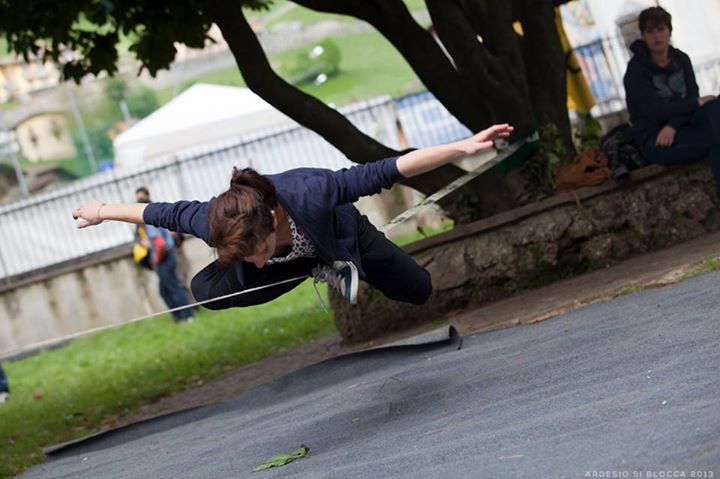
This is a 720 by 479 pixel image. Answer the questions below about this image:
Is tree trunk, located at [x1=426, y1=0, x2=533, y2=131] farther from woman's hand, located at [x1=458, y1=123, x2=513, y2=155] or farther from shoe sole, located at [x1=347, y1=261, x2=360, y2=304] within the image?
woman's hand, located at [x1=458, y1=123, x2=513, y2=155]

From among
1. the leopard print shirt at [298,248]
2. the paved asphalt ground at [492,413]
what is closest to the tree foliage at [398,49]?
the paved asphalt ground at [492,413]

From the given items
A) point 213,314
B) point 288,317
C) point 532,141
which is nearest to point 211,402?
point 532,141

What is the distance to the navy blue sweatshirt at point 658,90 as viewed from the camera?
40.8 ft

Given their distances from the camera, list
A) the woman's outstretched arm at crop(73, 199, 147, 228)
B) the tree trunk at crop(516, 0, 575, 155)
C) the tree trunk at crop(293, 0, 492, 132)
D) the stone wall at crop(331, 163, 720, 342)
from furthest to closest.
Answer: the tree trunk at crop(516, 0, 575, 155)
the tree trunk at crop(293, 0, 492, 132)
the stone wall at crop(331, 163, 720, 342)
the woman's outstretched arm at crop(73, 199, 147, 228)

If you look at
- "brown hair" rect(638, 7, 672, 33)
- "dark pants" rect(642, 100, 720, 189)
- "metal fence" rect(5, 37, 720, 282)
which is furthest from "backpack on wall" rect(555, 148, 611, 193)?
"metal fence" rect(5, 37, 720, 282)

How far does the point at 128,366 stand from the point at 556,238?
712 centimetres

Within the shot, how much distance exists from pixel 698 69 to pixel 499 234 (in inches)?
473

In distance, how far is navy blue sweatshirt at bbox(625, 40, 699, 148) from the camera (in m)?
12.4

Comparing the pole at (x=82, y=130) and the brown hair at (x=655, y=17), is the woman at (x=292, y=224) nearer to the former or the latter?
the brown hair at (x=655, y=17)

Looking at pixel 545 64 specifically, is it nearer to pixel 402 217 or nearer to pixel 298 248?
pixel 402 217

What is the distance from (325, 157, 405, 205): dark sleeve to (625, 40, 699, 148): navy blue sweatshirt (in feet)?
18.7

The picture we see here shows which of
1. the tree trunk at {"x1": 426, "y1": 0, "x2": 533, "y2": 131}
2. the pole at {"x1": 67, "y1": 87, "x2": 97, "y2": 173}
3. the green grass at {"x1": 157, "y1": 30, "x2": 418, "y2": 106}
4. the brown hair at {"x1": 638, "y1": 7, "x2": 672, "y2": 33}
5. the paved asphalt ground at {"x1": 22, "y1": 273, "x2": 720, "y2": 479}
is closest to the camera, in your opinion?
the paved asphalt ground at {"x1": 22, "y1": 273, "x2": 720, "y2": 479}

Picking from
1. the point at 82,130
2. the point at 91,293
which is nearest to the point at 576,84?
the point at 91,293

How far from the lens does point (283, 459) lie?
7523 millimetres
